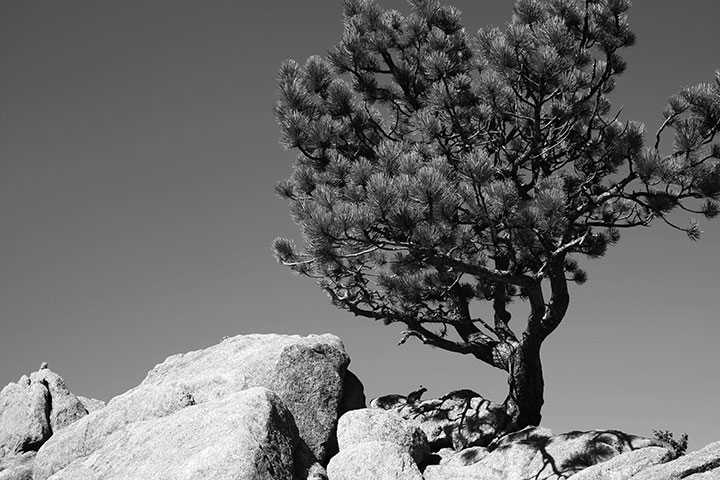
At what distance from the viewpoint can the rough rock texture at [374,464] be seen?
35.7 ft

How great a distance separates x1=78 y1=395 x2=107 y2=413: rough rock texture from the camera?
54.2 ft

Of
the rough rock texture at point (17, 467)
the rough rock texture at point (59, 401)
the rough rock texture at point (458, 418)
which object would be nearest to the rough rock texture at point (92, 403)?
the rough rock texture at point (59, 401)

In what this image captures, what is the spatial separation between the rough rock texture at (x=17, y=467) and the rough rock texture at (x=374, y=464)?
223 inches

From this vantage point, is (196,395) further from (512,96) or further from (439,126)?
(512,96)

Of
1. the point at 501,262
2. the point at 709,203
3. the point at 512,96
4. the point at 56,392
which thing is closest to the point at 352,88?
the point at 512,96

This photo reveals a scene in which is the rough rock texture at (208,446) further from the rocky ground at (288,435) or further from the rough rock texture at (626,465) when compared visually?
→ the rough rock texture at (626,465)

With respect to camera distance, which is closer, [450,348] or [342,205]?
[342,205]

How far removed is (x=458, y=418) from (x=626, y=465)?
3.90m

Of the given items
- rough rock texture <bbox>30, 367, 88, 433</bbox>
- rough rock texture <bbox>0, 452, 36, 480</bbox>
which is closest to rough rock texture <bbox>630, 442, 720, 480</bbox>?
rough rock texture <bbox>0, 452, 36, 480</bbox>

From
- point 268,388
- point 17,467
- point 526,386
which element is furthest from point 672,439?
point 17,467

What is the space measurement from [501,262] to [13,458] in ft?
31.7

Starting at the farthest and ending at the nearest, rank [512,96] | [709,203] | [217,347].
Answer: [217,347], [512,96], [709,203]

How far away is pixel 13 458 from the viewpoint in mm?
13969

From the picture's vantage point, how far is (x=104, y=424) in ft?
42.0
